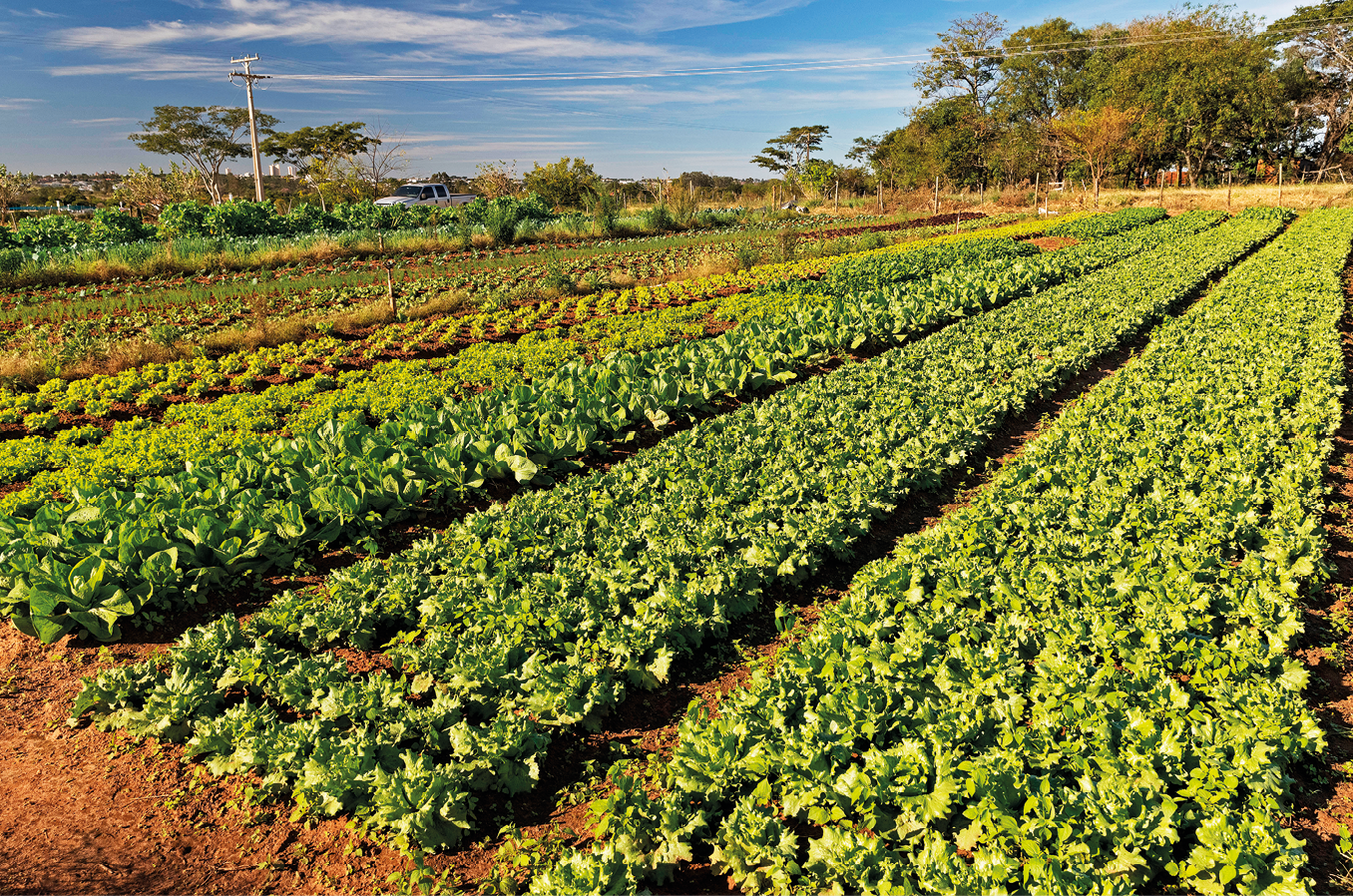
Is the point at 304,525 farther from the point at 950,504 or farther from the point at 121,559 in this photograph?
the point at 950,504

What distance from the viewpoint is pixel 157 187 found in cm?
3688

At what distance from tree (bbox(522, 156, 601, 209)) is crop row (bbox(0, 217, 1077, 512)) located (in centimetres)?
2867

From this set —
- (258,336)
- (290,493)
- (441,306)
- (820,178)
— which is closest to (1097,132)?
(820,178)

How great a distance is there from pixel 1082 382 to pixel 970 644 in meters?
7.86

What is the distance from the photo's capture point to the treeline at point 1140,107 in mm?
45469

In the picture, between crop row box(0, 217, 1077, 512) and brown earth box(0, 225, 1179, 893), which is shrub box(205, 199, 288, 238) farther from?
brown earth box(0, 225, 1179, 893)

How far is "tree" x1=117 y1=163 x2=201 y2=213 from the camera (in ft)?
119

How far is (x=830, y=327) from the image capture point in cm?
1172

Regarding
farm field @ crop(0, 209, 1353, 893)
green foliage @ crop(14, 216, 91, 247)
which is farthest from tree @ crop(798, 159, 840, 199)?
farm field @ crop(0, 209, 1353, 893)

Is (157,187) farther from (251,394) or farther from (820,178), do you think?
(820,178)

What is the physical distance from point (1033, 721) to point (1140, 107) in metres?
57.7

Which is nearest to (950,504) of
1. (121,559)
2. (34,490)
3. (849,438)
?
(849,438)

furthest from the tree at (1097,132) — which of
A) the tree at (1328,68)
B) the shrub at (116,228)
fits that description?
the shrub at (116,228)

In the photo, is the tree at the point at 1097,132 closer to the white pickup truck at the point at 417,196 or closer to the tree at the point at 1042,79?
the tree at the point at 1042,79
